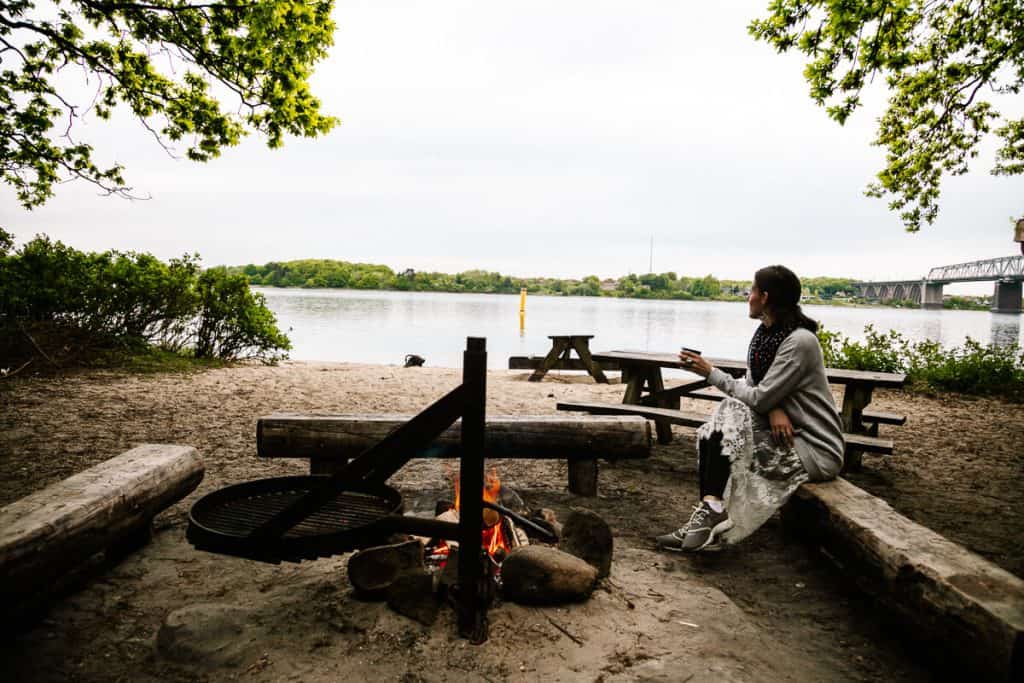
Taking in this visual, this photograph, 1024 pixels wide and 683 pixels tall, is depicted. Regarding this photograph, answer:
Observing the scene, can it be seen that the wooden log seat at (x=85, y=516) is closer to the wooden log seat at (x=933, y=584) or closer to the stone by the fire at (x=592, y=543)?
the stone by the fire at (x=592, y=543)

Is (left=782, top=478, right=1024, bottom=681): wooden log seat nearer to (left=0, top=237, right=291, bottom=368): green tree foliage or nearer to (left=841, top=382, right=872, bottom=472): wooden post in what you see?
(left=841, top=382, right=872, bottom=472): wooden post

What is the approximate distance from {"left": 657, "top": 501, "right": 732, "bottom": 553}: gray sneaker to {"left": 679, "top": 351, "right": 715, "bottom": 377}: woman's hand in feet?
2.74

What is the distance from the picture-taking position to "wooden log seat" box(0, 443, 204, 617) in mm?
2336

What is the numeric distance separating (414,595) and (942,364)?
11903 millimetres

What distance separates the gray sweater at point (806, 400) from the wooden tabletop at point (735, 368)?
1.06 m

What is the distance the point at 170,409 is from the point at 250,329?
15.8 feet

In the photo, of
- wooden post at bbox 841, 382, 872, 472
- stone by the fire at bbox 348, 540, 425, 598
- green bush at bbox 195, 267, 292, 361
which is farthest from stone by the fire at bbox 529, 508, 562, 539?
green bush at bbox 195, 267, 292, 361

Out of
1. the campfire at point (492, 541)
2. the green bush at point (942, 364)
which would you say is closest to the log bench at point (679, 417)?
the campfire at point (492, 541)

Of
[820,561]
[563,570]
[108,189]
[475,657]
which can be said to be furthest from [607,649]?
[108,189]

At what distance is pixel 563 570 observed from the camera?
2805 mm

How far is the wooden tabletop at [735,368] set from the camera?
5297 millimetres

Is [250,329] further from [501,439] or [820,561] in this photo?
[820,561]

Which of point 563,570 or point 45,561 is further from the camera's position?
point 563,570

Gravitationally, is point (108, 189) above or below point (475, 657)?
above
